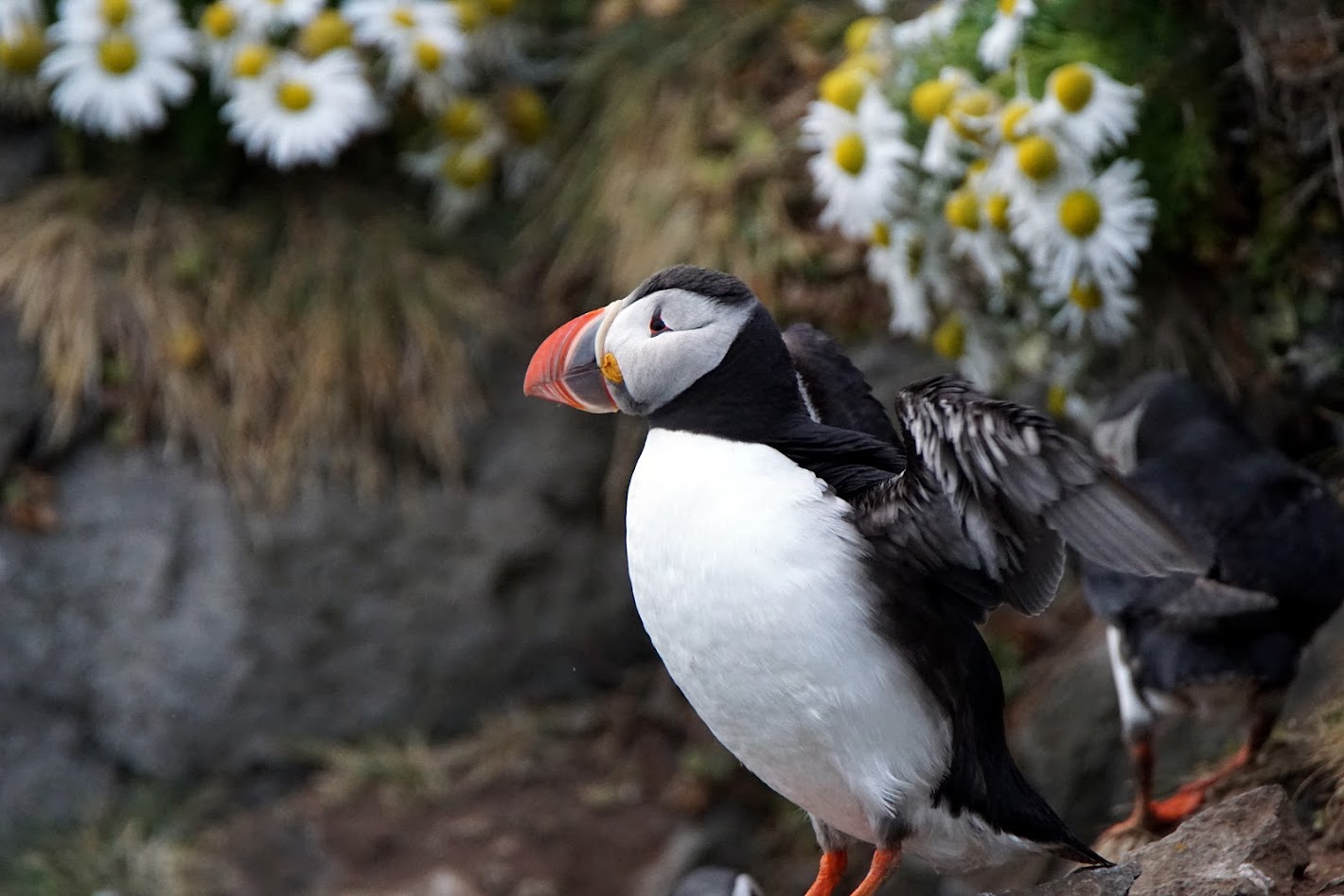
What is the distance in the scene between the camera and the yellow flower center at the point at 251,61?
17.1 feet

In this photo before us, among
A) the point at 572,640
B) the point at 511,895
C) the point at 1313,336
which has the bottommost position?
the point at 511,895

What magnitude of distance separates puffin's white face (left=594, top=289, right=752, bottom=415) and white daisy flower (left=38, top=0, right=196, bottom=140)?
332 centimetres

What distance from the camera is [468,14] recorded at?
18.0ft

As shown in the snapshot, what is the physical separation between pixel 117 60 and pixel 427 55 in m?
1.04

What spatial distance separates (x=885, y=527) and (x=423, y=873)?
3057 mm

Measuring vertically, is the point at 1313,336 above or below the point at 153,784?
above

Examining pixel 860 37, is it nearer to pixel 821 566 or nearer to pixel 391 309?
pixel 391 309

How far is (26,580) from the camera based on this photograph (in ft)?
17.8

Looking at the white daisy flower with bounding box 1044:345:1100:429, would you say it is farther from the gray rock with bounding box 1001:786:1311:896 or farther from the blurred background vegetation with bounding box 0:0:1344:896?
the gray rock with bounding box 1001:786:1311:896

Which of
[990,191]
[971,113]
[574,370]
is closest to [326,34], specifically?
[971,113]

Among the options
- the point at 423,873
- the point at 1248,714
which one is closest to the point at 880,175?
the point at 1248,714

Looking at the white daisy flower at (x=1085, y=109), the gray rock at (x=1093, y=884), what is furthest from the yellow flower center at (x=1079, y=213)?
the gray rock at (x=1093, y=884)

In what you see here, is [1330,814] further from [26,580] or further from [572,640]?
[26,580]

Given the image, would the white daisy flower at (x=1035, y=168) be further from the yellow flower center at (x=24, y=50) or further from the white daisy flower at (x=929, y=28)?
the yellow flower center at (x=24, y=50)
